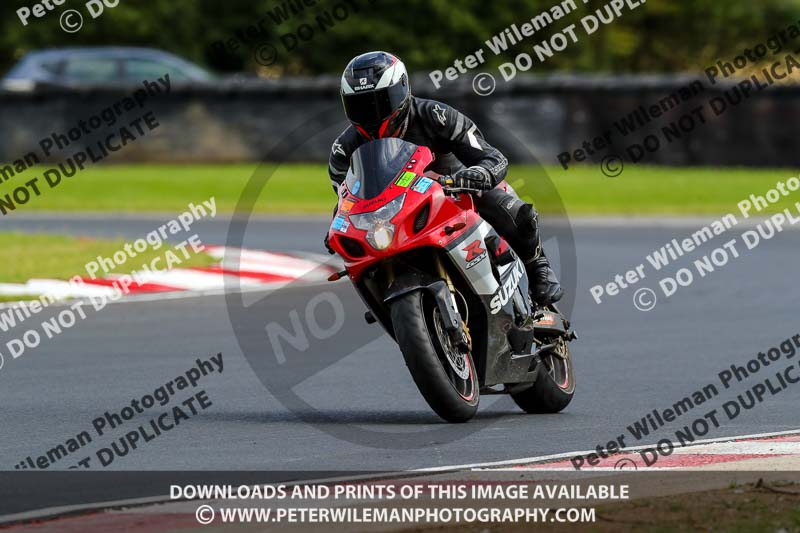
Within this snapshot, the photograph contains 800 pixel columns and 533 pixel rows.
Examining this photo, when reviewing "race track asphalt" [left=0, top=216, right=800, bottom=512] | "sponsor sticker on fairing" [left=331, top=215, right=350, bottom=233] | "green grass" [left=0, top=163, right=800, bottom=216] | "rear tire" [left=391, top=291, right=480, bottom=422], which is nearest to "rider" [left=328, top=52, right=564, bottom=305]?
"sponsor sticker on fairing" [left=331, top=215, right=350, bottom=233]

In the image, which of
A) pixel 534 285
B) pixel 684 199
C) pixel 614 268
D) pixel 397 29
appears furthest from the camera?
pixel 397 29

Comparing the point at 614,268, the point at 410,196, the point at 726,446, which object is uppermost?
the point at 410,196

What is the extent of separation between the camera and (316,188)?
29.3 m

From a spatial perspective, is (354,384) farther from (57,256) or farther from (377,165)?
(57,256)

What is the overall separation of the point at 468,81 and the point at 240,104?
13.4 ft

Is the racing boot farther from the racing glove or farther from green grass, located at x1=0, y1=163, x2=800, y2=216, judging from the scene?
green grass, located at x1=0, y1=163, x2=800, y2=216

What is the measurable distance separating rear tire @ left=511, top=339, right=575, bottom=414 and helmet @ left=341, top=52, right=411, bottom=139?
5.15ft

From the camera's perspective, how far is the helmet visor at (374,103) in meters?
8.48

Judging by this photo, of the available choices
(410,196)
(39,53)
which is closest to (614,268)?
(410,196)

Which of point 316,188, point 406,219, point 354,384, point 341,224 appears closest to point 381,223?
point 406,219

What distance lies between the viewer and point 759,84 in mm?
28719

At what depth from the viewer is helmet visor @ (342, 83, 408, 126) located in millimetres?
8484

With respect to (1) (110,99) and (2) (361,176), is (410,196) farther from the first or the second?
(1) (110,99)

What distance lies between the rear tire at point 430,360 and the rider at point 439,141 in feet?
2.23
